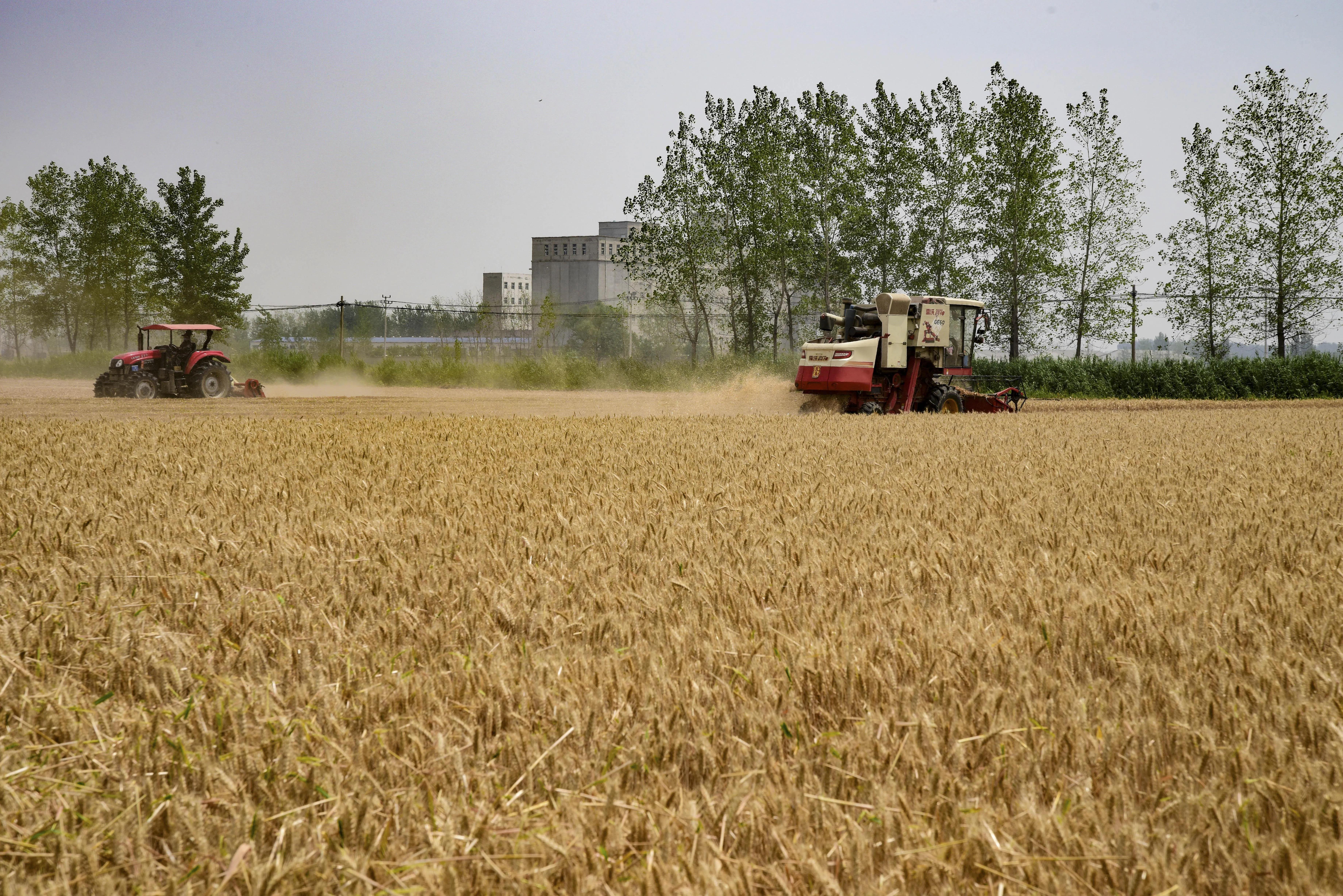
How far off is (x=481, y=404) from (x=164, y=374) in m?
8.07

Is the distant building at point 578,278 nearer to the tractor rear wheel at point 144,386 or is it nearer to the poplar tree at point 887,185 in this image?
the poplar tree at point 887,185

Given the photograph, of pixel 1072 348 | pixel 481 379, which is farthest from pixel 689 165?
pixel 1072 348

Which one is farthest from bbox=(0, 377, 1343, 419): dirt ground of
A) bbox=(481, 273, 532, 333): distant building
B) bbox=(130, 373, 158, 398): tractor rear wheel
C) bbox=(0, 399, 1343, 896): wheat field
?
bbox=(481, 273, 532, 333): distant building

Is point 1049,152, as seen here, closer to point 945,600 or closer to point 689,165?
point 689,165

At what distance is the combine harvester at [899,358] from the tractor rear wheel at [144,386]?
17.2m

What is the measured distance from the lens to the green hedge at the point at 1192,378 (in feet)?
112

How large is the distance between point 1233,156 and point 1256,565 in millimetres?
39832

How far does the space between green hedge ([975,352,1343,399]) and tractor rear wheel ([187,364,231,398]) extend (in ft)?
77.9

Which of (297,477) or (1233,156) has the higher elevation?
(1233,156)

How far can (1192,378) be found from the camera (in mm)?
34219

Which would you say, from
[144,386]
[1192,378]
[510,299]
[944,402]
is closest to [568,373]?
[144,386]

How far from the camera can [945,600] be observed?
139 inches

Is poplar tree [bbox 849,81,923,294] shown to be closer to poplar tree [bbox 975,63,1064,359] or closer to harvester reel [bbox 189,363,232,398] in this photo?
poplar tree [bbox 975,63,1064,359]

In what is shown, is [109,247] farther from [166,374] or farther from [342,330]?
[166,374]
